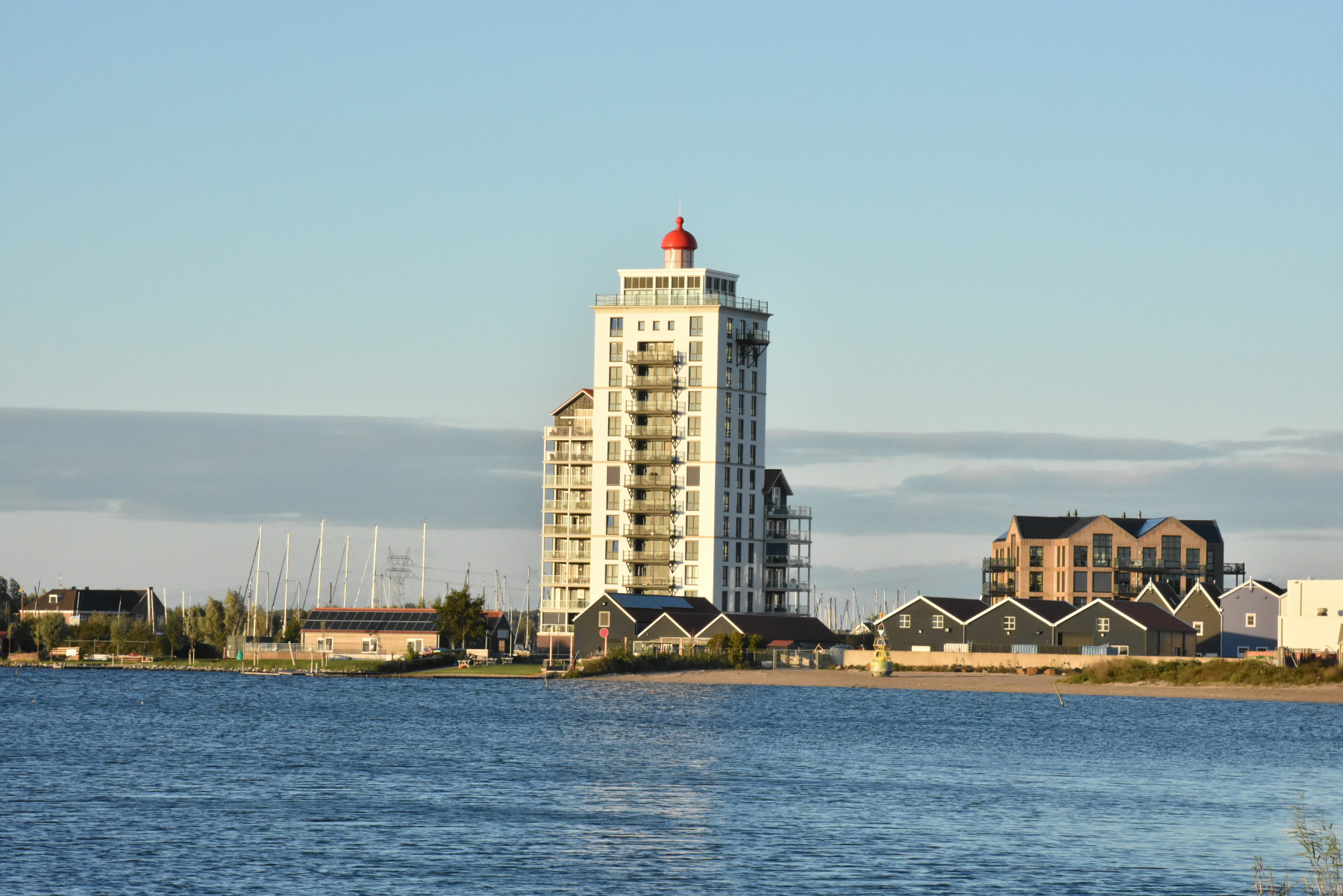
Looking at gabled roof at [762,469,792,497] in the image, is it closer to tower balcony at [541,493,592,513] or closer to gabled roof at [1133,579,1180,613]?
tower balcony at [541,493,592,513]

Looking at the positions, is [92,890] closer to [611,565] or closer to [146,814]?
[146,814]

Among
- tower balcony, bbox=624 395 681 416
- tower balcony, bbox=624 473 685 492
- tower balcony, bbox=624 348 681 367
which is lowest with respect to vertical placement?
tower balcony, bbox=624 473 685 492

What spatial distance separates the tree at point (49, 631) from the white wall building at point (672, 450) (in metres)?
56.7

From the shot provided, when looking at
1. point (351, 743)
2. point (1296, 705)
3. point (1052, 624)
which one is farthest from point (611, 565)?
point (351, 743)

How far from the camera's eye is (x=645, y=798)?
57.5 meters

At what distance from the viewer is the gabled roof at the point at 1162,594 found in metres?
152

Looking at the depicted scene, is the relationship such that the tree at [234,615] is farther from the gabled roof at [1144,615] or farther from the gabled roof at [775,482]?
the gabled roof at [1144,615]

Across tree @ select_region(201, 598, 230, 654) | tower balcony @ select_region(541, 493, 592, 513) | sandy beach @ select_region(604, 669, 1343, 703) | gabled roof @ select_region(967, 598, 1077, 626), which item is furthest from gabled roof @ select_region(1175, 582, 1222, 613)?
tree @ select_region(201, 598, 230, 654)

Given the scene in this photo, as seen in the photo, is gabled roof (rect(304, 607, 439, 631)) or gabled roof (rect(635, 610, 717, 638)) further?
gabled roof (rect(304, 607, 439, 631))

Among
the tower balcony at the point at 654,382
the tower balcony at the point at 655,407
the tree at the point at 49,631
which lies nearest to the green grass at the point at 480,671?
the tower balcony at the point at 655,407

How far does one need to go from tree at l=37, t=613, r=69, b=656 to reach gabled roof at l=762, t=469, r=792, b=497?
7606 centimetres

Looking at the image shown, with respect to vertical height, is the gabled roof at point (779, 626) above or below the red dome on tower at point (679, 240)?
below

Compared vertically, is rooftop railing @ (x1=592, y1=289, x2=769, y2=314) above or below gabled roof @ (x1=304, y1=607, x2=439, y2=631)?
above

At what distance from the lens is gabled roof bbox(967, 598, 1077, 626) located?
142 metres
